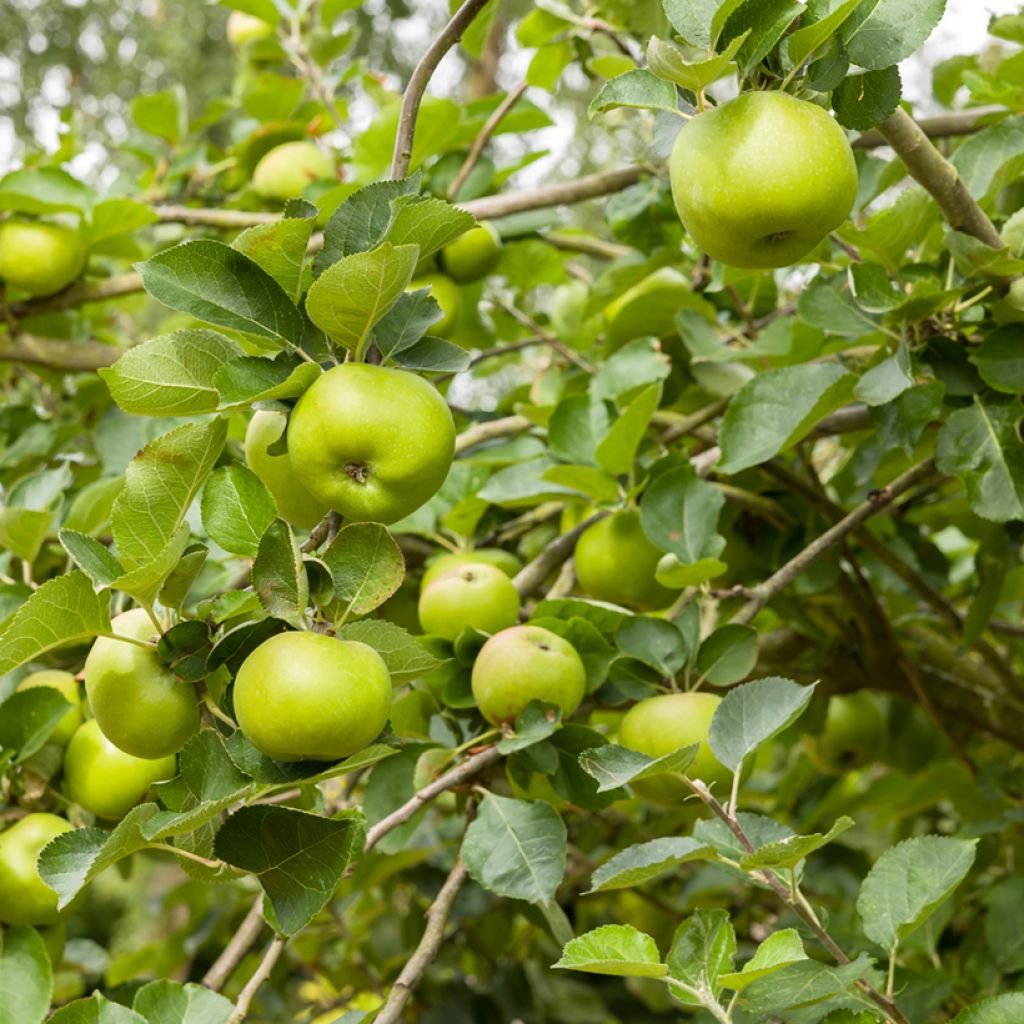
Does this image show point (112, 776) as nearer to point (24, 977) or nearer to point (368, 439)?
point (24, 977)

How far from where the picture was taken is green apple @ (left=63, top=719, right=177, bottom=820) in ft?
2.85

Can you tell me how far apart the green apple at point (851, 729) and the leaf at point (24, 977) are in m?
0.93

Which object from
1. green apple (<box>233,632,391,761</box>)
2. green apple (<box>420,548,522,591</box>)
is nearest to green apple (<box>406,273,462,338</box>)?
green apple (<box>420,548,522,591</box>)

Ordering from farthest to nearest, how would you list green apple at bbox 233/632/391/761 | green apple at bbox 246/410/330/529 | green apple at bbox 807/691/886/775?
1. green apple at bbox 807/691/886/775
2. green apple at bbox 246/410/330/529
3. green apple at bbox 233/632/391/761

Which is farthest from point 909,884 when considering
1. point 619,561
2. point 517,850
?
point 619,561

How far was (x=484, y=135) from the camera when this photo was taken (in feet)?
4.44

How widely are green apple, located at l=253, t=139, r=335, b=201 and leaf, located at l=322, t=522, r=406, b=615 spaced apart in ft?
3.14

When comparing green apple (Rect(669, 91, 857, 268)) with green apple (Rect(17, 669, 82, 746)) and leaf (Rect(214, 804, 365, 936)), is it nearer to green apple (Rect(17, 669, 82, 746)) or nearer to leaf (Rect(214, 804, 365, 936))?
leaf (Rect(214, 804, 365, 936))

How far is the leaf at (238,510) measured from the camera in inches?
26.1

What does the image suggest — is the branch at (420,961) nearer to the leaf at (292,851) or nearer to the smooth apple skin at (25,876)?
the leaf at (292,851)

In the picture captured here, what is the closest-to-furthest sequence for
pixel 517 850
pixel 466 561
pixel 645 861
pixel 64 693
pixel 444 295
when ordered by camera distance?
pixel 645 861
pixel 517 850
pixel 64 693
pixel 466 561
pixel 444 295

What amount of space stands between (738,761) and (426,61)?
455 mm

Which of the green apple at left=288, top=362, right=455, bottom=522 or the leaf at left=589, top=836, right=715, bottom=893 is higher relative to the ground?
the green apple at left=288, top=362, right=455, bottom=522

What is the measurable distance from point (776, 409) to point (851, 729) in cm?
65
